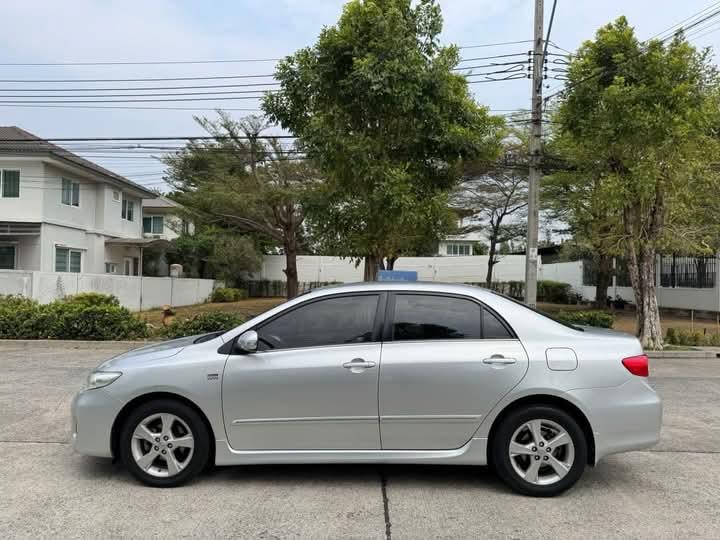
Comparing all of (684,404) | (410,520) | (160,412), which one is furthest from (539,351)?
(684,404)

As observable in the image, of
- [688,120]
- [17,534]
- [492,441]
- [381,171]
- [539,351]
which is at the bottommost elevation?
[17,534]

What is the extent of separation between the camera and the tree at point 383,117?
42.5ft

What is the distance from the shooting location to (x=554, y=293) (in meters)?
39.9

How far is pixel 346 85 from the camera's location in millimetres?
13172

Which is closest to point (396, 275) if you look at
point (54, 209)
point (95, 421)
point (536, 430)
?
point (536, 430)

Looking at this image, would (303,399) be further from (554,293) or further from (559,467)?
(554,293)

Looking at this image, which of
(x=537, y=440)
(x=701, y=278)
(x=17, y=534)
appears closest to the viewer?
(x=17, y=534)

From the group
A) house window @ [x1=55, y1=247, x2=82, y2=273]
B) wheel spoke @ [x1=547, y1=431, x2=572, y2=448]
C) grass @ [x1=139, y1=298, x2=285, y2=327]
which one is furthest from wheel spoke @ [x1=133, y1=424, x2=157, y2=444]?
house window @ [x1=55, y1=247, x2=82, y2=273]

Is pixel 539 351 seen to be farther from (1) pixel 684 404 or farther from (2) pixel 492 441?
(1) pixel 684 404

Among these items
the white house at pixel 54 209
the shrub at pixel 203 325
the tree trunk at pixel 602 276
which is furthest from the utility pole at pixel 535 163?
the white house at pixel 54 209

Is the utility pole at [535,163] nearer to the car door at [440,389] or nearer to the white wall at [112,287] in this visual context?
the car door at [440,389]

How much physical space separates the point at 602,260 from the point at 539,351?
26403mm

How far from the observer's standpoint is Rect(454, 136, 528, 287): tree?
2881cm

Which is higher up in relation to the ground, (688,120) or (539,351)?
(688,120)
